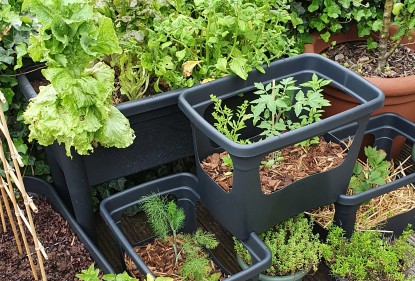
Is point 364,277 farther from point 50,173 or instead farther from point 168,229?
point 50,173

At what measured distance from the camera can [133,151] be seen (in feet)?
6.95

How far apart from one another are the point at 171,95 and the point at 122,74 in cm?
Answer: 21

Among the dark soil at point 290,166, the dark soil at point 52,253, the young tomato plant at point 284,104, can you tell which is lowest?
the dark soil at point 52,253

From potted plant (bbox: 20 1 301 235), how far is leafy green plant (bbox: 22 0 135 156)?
0.06m

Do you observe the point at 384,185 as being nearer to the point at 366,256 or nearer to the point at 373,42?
the point at 366,256

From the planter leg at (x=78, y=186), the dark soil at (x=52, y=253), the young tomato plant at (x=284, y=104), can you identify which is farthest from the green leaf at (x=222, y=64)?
the dark soil at (x=52, y=253)

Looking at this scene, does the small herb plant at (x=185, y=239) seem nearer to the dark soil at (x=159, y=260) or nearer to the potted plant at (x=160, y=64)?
the dark soil at (x=159, y=260)

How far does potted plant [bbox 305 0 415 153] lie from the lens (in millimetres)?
2441

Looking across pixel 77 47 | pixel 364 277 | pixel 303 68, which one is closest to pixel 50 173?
pixel 77 47

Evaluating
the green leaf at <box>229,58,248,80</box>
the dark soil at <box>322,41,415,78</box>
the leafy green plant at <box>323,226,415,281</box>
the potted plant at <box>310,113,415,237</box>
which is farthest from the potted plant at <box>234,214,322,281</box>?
the dark soil at <box>322,41,415,78</box>

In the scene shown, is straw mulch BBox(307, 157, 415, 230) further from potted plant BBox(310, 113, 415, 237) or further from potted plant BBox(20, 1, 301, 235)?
potted plant BBox(20, 1, 301, 235)

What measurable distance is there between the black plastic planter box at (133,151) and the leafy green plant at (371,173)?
66cm

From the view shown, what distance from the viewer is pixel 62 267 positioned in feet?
6.61

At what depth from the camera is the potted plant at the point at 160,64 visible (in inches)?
79.4
